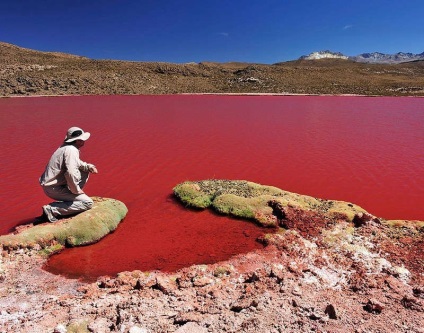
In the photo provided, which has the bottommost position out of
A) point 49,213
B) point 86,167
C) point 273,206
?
point 273,206

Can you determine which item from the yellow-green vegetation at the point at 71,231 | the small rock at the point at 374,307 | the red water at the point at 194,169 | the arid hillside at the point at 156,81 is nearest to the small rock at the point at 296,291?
the small rock at the point at 374,307

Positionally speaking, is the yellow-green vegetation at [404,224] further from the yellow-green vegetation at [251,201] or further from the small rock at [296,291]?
the small rock at [296,291]

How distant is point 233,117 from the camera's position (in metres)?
31.2

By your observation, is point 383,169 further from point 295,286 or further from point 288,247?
point 295,286

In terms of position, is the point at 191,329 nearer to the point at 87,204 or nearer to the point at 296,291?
the point at 296,291

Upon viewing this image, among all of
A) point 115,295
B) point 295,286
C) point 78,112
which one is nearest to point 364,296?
point 295,286

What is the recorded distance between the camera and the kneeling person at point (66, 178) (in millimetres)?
8250

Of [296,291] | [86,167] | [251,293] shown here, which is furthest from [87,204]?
[296,291]

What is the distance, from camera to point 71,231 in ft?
27.1

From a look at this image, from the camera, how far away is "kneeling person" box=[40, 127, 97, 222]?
8250mm

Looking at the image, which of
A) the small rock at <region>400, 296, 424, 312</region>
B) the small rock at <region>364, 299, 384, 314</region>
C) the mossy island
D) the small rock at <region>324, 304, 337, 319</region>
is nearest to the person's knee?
the mossy island

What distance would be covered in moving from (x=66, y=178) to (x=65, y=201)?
734mm

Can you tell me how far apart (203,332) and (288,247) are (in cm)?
352

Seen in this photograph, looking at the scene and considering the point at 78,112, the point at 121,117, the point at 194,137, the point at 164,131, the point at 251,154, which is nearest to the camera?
the point at 251,154
